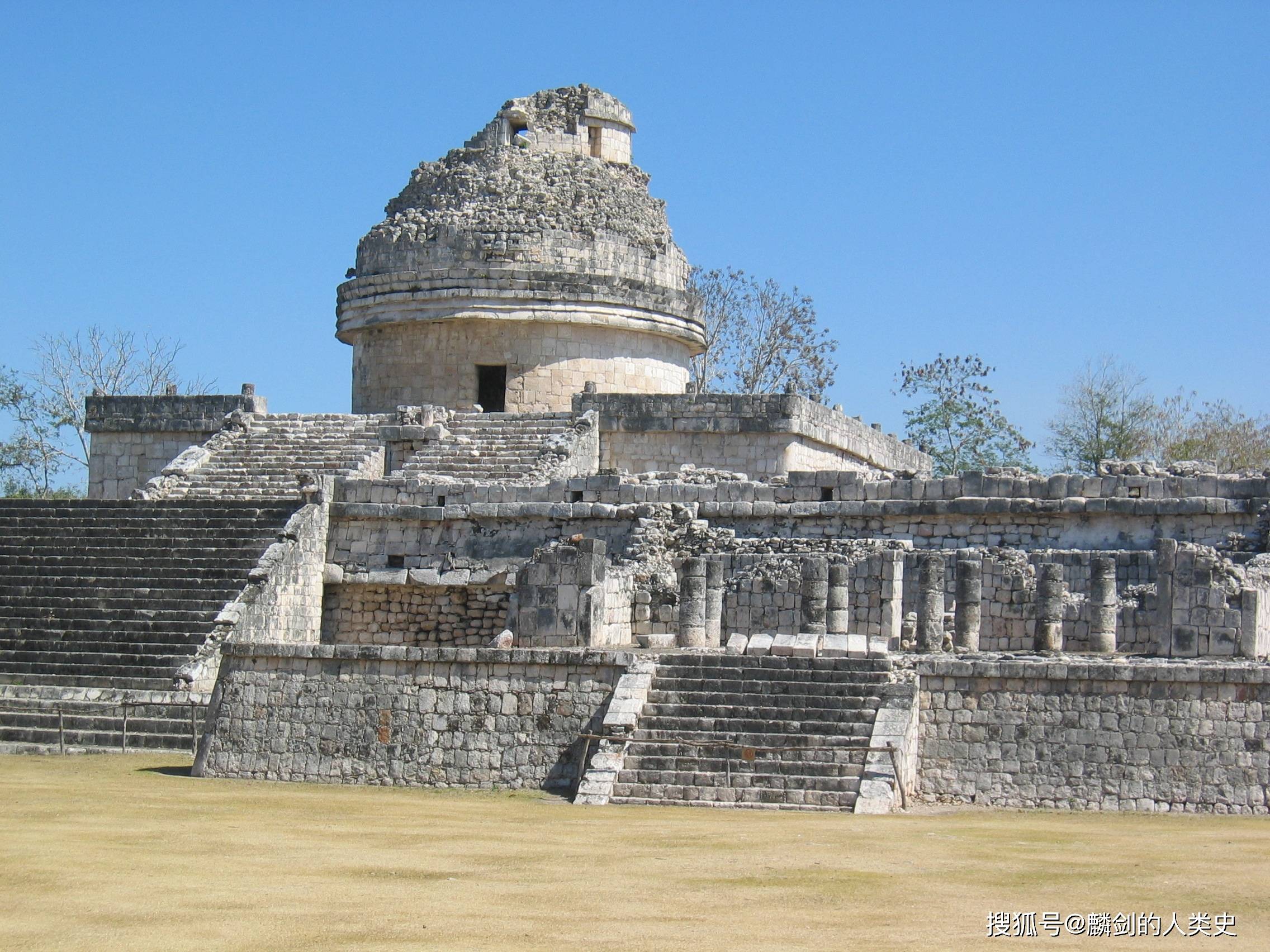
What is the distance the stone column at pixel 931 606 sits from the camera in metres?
17.1

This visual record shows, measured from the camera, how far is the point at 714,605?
18328 millimetres

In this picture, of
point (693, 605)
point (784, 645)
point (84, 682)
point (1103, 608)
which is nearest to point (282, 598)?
point (84, 682)

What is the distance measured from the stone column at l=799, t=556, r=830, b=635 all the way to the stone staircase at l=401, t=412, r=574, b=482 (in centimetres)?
582

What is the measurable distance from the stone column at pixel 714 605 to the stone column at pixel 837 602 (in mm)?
1326

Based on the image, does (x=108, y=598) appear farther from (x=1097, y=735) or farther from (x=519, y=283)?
(x=1097, y=735)

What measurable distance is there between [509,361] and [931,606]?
33.7ft

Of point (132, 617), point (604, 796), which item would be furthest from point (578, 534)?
point (604, 796)

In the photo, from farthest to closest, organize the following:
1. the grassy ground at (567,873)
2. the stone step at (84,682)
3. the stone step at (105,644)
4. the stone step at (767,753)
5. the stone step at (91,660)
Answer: the stone step at (105,644) < the stone step at (91,660) < the stone step at (84,682) < the stone step at (767,753) < the grassy ground at (567,873)

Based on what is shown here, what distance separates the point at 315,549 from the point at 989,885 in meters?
12.6

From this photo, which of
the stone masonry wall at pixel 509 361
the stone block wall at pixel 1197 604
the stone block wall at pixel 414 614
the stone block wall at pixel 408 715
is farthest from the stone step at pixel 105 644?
the stone block wall at pixel 1197 604

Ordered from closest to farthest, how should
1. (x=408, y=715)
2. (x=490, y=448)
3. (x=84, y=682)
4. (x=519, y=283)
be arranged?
(x=408, y=715) < (x=84, y=682) < (x=490, y=448) < (x=519, y=283)

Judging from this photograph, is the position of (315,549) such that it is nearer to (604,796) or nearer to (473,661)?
(473,661)

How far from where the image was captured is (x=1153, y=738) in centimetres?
1407

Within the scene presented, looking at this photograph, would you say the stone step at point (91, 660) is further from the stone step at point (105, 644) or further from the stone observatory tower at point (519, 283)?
the stone observatory tower at point (519, 283)
